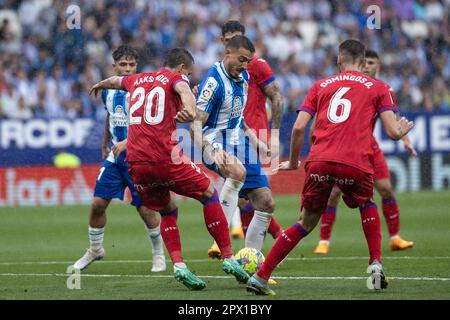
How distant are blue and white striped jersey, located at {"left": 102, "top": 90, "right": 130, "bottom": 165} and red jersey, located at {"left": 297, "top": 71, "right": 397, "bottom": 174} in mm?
3051

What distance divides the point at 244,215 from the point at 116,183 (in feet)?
5.04

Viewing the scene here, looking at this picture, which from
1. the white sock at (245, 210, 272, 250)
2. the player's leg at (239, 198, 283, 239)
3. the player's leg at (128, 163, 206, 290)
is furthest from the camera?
the player's leg at (239, 198, 283, 239)

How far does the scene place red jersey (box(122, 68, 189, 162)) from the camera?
30.2ft

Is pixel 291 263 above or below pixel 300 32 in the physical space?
below

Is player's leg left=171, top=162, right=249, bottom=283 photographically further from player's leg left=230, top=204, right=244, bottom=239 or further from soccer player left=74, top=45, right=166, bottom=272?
player's leg left=230, top=204, right=244, bottom=239

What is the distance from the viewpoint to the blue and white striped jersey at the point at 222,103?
32.6 ft

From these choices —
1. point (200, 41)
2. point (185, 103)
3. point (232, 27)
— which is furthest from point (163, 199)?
point (200, 41)

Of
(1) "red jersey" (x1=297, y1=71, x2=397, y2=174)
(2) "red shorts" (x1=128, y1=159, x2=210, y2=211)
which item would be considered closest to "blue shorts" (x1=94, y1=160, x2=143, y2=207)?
(2) "red shorts" (x1=128, y1=159, x2=210, y2=211)

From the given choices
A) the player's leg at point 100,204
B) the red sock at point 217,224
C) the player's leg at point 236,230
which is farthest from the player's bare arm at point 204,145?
the player's leg at point 236,230

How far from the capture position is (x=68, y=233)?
1582cm

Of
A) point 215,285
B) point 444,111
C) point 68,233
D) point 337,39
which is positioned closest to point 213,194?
point 215,285

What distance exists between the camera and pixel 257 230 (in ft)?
33.5

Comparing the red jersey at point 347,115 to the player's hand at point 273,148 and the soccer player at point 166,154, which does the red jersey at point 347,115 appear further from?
the player's hand at point 273,148
